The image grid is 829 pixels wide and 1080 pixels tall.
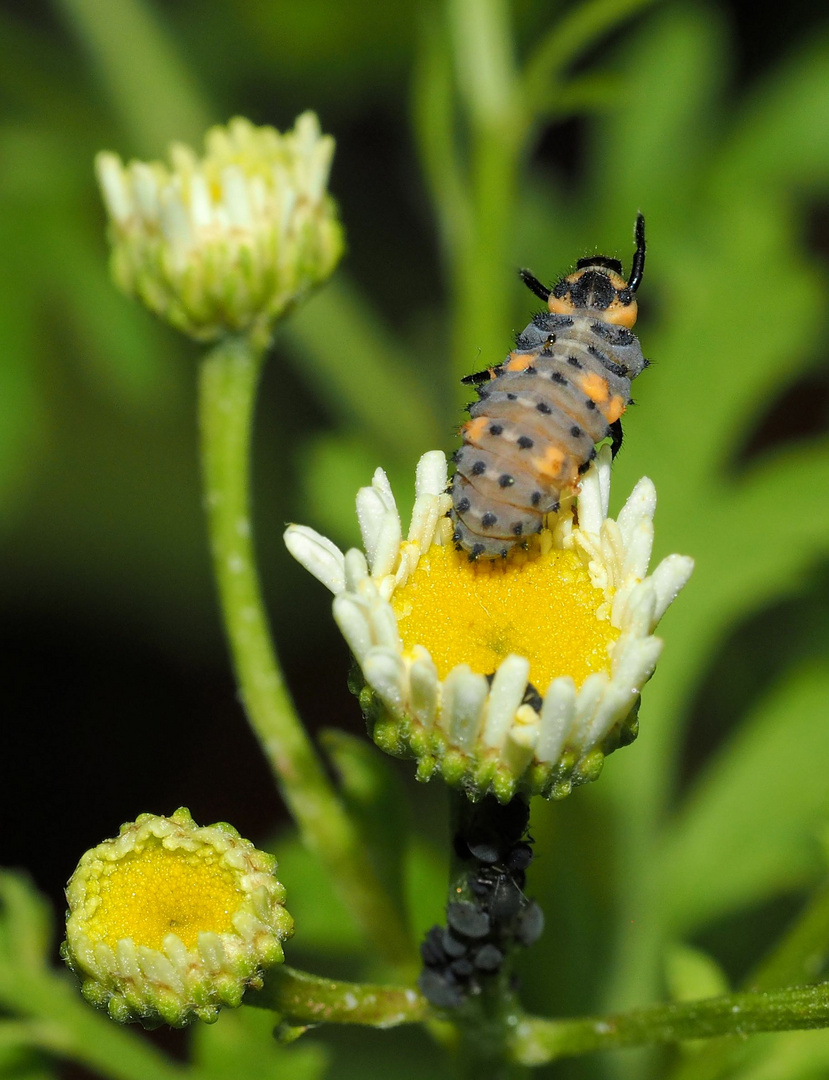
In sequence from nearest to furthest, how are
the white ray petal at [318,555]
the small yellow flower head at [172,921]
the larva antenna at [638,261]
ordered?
the small yellow flower head at [172,921], the white ray petal at [318,555], the larva antenna at [638,261]

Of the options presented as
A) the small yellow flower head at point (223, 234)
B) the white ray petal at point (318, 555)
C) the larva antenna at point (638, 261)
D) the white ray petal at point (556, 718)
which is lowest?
the white ray petal at point (556, 718)

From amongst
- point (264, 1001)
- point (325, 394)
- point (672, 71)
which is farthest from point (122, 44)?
point (264, 1001)

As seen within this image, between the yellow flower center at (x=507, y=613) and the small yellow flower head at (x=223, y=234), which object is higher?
the small yellow flower head at (x=223, y=234)

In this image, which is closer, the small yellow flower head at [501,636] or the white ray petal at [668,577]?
the small yellow flower head at [501,636]

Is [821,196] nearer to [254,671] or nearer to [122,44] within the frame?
[122,44]

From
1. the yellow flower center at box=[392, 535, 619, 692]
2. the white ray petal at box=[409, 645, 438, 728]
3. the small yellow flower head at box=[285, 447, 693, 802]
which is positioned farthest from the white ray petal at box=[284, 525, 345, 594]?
the white ray petal at box=[409, 645, 438, 728]

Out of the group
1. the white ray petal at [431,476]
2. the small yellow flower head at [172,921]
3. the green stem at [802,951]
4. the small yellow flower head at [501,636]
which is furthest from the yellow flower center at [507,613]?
the green stem at [802,951]

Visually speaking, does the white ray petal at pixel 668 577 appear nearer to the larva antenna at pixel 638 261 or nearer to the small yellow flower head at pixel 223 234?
the larva antenna at pixel 638 261

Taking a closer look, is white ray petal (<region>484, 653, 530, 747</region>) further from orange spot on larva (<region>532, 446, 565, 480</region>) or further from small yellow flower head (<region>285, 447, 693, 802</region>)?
orange spot on larva (<region>532, 446, 565, 480</region>)
